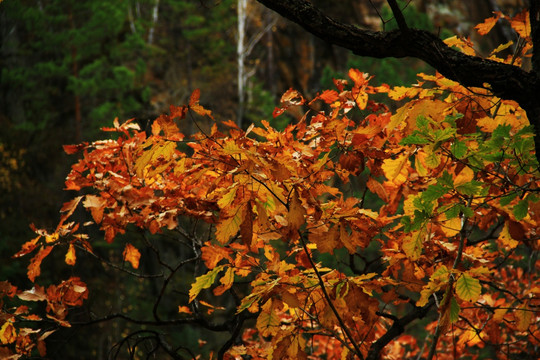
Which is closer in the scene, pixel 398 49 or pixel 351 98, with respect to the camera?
pixel 398 49

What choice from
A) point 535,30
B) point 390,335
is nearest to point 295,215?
point 535,30

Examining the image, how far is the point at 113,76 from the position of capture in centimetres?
1389

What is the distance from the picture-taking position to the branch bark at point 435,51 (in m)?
1.40

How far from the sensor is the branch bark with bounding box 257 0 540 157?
1396 millimetres

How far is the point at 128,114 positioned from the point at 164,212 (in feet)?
34.7

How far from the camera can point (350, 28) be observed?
4.92ft

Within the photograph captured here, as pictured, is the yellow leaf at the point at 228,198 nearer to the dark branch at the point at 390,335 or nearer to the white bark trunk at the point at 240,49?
the dark branch at the point at 390,335

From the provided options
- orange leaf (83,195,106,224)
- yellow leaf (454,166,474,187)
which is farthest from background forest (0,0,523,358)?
yellow leaf (454,166,474,187)

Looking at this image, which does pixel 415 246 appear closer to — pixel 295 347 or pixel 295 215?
pixel 295 215

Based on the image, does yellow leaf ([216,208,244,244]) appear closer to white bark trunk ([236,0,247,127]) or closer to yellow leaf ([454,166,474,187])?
yellow leaf ([454,166,474,187])

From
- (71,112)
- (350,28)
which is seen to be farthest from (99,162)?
(71,112)

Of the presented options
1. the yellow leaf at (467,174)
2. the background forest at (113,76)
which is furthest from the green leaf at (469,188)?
the background forest at (113,76)

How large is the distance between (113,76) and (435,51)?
539 inches

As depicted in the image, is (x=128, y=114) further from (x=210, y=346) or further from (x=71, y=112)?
(x=210, y=346)
